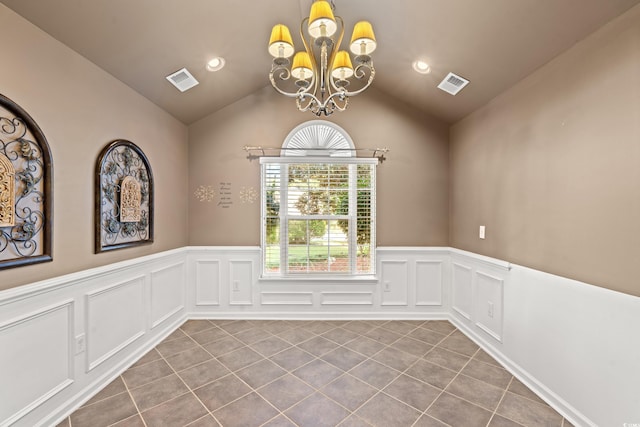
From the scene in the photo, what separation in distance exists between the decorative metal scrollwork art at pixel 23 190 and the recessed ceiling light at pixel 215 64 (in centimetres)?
149

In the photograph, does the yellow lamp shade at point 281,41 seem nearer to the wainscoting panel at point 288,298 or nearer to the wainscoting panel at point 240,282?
the wainscoting panel at point 240,282

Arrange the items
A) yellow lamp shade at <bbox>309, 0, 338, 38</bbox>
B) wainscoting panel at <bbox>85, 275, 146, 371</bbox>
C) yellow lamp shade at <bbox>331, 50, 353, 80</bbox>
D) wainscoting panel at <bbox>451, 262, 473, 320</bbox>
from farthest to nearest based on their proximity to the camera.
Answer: wainscoting panel at <bbox>451, 262, 473, 320</bbox>
wainscoting panel at <bbox>85, 275, 146, 371</bbox>
yellow lamp shade at <bbox>331, 50, 353, 80</bbox>
yellow lamp shade at <bbox>309, 0, 338, 38</bbox>

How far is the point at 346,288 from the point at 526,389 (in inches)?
75.1

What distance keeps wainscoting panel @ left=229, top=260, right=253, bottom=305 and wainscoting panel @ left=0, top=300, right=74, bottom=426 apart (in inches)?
67.2

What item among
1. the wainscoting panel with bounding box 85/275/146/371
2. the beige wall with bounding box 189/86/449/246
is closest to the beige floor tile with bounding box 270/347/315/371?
the wainscoting panel with bounding box 85/275/146/371

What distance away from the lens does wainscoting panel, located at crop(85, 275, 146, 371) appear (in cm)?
211

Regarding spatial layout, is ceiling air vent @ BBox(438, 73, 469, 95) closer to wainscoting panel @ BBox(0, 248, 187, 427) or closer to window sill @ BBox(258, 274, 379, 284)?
window sill @ BBox(258, 274, 379, 284)

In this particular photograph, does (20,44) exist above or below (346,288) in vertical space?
above

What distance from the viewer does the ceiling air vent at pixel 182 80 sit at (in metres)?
2.62

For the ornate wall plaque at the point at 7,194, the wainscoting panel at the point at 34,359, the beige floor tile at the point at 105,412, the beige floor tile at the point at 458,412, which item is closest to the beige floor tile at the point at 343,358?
the beige floor tile at the point at 458,412

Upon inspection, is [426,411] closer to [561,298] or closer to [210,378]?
[561,298]

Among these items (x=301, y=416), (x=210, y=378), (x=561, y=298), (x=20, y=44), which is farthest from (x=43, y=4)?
(x=561, y=298)

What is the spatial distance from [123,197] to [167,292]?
3.98ft

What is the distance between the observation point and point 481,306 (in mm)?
2875
